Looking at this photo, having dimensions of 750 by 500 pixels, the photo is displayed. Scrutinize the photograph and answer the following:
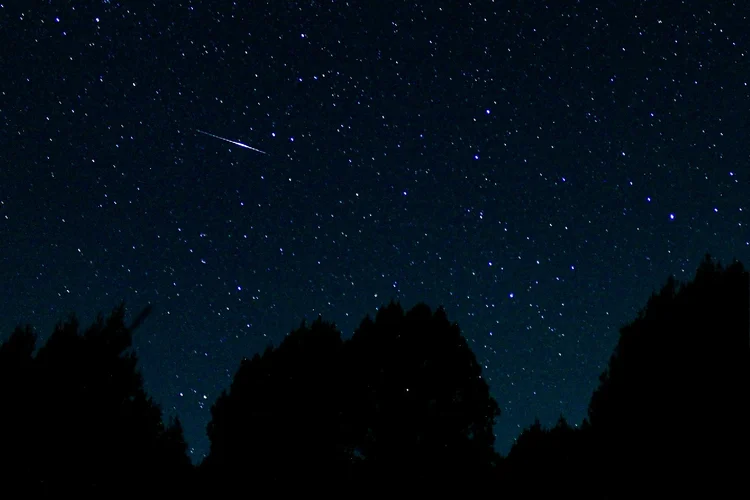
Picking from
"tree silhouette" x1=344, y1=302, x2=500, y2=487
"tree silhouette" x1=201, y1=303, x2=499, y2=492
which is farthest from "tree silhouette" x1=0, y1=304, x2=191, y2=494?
"tree silhouette" x1=344, y1=302, x2=500, y2=487

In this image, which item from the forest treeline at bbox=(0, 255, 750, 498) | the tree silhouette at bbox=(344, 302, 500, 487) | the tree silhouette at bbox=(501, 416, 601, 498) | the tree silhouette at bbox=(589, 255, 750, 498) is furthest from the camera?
the tree silhouette at bbox=(501, 416, 601, 498)

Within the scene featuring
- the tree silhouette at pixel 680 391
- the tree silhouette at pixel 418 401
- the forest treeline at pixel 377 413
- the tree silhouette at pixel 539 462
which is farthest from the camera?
the tree silhouette at pixel 539 462

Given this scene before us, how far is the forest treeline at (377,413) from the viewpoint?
26.6 feet

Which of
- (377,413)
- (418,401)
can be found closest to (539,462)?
(418,401)

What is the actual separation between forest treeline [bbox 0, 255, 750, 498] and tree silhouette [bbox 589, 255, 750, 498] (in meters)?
0.02

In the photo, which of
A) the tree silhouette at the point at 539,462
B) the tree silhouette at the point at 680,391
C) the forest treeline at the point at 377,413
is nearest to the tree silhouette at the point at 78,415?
the forest treeline at the point at 377,413

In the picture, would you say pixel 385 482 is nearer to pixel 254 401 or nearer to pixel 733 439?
pixel 254 401

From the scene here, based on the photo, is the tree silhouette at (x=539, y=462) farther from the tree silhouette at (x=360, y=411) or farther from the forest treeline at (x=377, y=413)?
the tree silhouette at (x=360, y=411)

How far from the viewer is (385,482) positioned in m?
10.9

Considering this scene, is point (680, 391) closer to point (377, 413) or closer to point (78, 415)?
point (377, 413)

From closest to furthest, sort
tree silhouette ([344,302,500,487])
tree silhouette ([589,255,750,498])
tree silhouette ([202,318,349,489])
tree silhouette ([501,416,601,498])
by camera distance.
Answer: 1. tree silhouette ([589,255,750,498])
2. tree silhouette ([202,318,349,489])
3. tree silhouette ([344,302,500,487])
4. tree silhouette ([501,416,601,498])

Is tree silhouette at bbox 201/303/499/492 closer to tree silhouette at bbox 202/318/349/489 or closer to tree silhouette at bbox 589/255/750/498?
tree silhouette at bbox 202/318/349/489

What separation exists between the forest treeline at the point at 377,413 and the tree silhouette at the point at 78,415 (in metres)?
0.02

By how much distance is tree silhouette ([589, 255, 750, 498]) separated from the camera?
25.7ft
